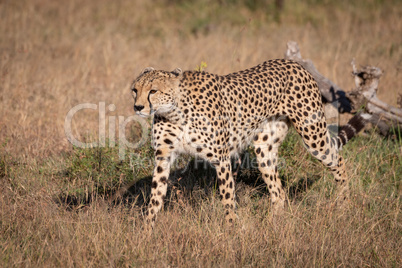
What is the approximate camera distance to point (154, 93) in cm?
346

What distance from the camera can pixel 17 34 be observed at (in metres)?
8.39

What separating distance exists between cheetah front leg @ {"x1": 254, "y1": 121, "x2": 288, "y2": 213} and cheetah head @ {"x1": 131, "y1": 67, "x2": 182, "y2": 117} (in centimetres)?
119

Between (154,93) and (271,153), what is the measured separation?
1.51 metres

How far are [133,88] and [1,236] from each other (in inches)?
54.8

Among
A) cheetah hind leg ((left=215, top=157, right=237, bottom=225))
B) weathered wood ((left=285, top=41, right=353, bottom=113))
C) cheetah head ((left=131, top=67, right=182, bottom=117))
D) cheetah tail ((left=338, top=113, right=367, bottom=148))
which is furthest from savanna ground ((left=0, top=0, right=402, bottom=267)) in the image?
cheetah head ((left=131, top=67, right=182, bottom=117))

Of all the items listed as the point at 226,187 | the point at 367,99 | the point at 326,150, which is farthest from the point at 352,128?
the point at 226,187

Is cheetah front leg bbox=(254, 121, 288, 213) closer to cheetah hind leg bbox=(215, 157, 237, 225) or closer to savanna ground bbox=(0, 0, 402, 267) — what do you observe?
savanna ground bbox=(0, 0, 402, 267)

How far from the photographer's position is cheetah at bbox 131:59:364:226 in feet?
11.9

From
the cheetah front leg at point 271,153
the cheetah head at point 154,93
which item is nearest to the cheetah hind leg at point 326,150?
the cheetah front leg at point 271,153

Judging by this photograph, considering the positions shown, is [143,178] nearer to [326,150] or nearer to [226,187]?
[226,187]

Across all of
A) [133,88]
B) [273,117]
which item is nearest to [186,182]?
[273,117]

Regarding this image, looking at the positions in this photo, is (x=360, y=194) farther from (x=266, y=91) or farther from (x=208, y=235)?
(x=208, y=235)

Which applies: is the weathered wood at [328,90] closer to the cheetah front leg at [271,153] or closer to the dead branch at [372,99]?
the dead branch at [372,99]

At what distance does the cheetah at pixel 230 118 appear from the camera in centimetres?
361
